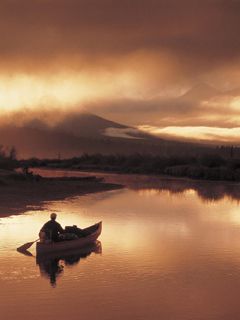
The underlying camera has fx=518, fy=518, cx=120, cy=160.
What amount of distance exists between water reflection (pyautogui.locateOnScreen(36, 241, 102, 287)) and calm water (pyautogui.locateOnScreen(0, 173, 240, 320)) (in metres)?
0.03

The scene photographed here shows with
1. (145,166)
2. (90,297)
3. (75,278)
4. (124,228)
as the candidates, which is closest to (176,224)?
(124,228)

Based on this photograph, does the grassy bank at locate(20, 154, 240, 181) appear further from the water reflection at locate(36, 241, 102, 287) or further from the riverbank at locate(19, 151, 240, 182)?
the water reflection at locate(36, 241, 102, 287)

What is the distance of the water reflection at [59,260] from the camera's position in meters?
15.3

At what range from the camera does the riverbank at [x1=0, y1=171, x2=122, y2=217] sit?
30422 millimetres

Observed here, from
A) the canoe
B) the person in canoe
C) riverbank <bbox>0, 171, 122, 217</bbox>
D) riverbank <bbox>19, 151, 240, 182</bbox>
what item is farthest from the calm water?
riverbank <bbox>19, 151, 240, 182</bbox>

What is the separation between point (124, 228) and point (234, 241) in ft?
16.4

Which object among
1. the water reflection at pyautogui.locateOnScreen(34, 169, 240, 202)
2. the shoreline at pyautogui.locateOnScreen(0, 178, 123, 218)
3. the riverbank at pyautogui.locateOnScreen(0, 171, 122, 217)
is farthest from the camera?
the water reflection at pyautogui.locateOnScreen(34, 169, 240, 202)

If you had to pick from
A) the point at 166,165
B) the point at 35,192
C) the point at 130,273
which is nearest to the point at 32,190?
the point at 35,192

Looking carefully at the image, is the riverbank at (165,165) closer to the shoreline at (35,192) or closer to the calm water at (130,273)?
the shoreline at (35,192)

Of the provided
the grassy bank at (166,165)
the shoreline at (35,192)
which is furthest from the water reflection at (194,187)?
the grassy bank at (166,165)

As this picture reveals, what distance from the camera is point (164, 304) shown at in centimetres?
1249

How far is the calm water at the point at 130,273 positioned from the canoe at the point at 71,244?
1.23 feet

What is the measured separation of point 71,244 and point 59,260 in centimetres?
111

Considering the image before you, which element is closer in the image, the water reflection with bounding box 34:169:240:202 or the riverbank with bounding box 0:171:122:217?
the riverbank with bounding box 0:171:122:217
